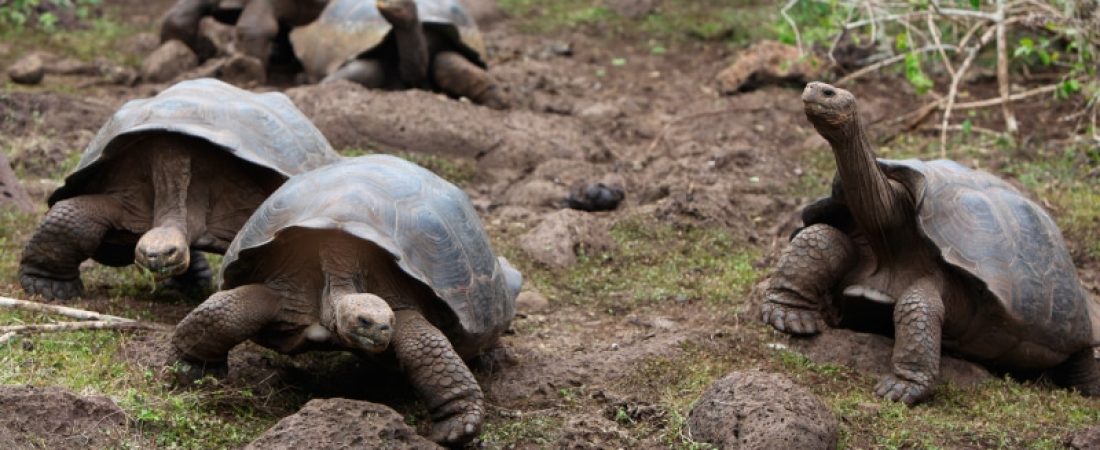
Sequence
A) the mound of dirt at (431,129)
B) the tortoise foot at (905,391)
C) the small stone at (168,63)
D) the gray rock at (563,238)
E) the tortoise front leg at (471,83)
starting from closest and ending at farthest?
1. the tortoise foot at (905,391)
2. the gray rock at (563,238)
3. the mound of dirt at (431,129)
4. the tortoise front leg at (471,83)
5. the small stone at (168,63)

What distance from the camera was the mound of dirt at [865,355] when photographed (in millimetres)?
4484

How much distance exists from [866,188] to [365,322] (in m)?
1.80

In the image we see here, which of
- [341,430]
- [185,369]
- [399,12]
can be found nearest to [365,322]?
[341,430]

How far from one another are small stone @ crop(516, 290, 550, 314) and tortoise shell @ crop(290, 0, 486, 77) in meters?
3.72

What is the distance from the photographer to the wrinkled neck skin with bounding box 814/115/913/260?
167 inches

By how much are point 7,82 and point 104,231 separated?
433 centimetres

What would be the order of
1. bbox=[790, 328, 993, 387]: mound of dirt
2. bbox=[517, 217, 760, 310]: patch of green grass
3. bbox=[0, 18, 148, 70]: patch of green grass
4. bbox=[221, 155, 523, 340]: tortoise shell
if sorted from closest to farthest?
bbox=[221, 155, 523, 340]: tortoise shell → bbox=[790, 328, 993, 387]: mound of dirt → bbox=[517, 217, 760, 310]: patch of green grass → bbox=[0, 18, 148, 70]: patch of green grass

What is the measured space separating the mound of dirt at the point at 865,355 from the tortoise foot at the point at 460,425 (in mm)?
1390

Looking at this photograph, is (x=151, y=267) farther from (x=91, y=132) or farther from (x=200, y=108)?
(x=91, y=132)

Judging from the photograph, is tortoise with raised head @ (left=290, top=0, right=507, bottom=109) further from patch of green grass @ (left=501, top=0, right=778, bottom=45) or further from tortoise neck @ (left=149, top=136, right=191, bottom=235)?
tortoise neck @ (left=149, top=136, right=191, bottom=235)

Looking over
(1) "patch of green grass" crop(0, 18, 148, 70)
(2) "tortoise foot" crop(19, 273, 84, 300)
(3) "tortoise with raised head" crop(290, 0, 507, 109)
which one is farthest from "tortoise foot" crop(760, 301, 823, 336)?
(1) "patch of green grass" crop(0, 18, 148, 70)

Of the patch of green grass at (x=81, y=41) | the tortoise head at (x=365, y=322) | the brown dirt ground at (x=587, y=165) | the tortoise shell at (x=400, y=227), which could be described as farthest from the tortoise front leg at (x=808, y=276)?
the patch of green grass at (x=81, y=41)

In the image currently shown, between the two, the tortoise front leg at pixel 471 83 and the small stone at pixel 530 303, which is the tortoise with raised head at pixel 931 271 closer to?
the small stone at pixel 530 303

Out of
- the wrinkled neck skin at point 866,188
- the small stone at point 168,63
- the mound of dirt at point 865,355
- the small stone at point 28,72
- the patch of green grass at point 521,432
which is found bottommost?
A: the small stone at point 168,63
